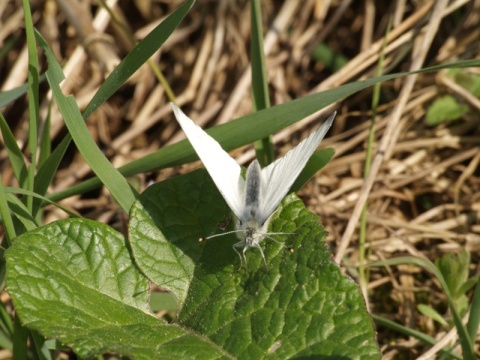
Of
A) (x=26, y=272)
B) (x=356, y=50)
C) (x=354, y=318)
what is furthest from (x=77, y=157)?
(x=354, y=318)

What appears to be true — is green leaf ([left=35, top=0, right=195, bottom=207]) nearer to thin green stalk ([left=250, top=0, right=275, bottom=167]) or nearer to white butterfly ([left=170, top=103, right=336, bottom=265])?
white butterfly ([left=170, top=103, right=336, bottom=265])

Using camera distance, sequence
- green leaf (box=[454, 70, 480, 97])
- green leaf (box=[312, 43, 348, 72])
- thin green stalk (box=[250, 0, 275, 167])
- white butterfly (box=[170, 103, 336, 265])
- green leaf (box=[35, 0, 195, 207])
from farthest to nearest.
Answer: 1. green leaf (box=[312, 43, 348, 72])
2. green leaf (box=[454, 70, 480, 97])
3. thin green stalk (box=[250, 0, 275, 167])
4. green leaf (box=[35, 0, 195, 207])
5. white butterfly (box=[170, 103, 336, 265])

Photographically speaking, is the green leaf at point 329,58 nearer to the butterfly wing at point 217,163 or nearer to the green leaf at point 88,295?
the butterfly wing at point 217,163

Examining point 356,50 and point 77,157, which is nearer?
point 77,157

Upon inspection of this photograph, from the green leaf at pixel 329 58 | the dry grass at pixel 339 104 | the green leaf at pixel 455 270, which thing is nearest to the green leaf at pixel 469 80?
the dry grass at pixel 339 104

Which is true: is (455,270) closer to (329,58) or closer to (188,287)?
(188,287)

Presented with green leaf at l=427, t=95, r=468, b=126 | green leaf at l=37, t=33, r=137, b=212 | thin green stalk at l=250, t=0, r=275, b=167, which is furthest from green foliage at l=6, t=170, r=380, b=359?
green leaf at l=427, t=95, r=468, b=126

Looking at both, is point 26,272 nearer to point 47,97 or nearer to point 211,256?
point 211,256
